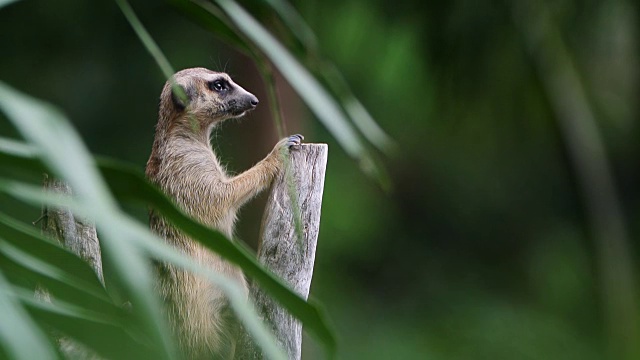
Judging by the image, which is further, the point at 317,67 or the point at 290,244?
the point at 290,244

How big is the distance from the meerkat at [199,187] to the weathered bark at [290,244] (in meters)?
0.22

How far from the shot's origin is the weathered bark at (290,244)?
206cm

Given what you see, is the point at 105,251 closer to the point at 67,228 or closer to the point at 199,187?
the point at 67,228

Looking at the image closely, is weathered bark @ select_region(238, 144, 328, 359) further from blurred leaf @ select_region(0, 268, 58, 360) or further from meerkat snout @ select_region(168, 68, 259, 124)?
blurred leaf @ select_region(0, 268, 58, 360)

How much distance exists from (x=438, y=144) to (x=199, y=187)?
182 inches

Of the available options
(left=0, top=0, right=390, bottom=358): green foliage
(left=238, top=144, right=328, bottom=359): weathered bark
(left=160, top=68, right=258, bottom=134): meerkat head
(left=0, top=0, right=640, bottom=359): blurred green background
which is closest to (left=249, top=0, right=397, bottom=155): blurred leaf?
(left=0, top=0, right=390, bottom=358): green foliage

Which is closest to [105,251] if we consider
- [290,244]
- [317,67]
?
[317,67]

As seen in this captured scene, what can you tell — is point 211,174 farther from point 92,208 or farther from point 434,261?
point 434,261

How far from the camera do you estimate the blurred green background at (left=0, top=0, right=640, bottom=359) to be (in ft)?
12.1

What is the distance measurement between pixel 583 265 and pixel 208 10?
6598 millimetres

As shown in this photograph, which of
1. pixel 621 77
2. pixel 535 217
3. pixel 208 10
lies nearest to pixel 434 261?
pixel 535 217

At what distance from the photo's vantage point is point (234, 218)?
260cm

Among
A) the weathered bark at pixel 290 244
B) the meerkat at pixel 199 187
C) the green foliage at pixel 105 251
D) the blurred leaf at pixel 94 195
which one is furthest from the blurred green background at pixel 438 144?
the blurred leaf at pixel 94 195

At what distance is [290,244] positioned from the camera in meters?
2.07
